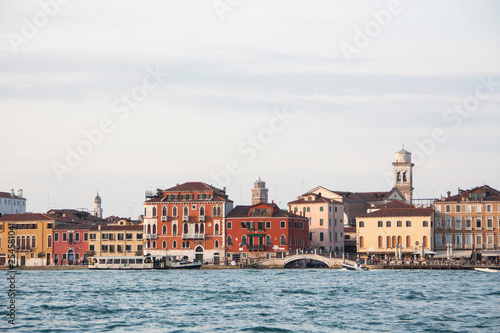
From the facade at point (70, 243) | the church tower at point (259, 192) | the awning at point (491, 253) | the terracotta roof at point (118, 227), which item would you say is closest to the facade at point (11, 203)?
the facade at point (70, 243)

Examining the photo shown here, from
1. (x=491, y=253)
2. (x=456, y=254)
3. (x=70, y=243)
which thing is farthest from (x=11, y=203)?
(x=491, y=253)

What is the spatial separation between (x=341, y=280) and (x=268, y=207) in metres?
30.0

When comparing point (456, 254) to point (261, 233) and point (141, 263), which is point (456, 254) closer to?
point (261, 233)

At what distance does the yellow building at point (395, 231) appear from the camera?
305ft

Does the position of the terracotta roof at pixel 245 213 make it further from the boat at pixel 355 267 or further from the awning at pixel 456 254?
the awning at pixel 456 254

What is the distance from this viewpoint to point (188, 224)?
9762cm

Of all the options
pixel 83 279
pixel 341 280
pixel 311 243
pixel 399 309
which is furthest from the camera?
pixel 311 243

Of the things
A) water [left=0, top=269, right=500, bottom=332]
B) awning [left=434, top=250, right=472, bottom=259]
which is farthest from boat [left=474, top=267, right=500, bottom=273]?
water [left=0, top=269, right=500, bottom=332]

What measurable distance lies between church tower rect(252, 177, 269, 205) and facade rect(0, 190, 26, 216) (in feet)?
104

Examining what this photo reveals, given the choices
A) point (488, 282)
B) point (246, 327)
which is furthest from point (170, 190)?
point (246, 327)

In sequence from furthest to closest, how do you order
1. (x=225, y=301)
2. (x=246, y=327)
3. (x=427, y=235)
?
(x=427, y=235) < (x=225, y=301) < (x=246, y=327)

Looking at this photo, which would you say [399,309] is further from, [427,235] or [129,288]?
[427,235]

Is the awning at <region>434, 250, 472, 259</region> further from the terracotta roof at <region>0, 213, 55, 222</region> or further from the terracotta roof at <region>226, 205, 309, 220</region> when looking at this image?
the terracotta roof at <region>0, 213, 55, 222</region>

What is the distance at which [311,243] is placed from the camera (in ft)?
333
